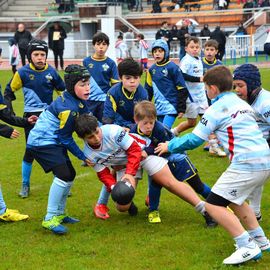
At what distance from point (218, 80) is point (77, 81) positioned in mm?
1645

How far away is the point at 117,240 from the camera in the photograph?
5969mm

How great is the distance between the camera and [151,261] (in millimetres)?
5363

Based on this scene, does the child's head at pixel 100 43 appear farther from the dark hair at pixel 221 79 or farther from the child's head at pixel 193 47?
the dark hair at pixel 221 79

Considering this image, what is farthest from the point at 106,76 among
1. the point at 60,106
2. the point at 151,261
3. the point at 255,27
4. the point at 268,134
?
the point at 255,27

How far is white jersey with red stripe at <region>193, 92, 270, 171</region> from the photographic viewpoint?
5031 mm

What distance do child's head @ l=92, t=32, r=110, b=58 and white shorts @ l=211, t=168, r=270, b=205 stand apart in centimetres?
444

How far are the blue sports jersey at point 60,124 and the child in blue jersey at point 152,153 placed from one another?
65cm

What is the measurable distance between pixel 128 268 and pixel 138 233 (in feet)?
3.17

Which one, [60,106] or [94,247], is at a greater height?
[60,106]

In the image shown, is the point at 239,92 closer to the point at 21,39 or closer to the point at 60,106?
the point at 60,106

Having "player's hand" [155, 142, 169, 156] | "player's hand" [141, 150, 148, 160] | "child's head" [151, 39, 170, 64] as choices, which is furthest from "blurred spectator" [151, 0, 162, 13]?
"player's hand" [155, 142, 169, 156]

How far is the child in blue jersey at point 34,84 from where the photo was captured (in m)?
7.58

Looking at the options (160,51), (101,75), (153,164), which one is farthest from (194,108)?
(153,164)

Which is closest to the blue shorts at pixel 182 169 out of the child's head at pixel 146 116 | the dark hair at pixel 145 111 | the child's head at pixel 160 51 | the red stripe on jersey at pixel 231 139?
the child's head at pixel 146 116
